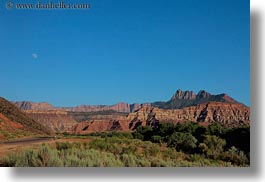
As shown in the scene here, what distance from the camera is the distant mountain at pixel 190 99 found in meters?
10.3

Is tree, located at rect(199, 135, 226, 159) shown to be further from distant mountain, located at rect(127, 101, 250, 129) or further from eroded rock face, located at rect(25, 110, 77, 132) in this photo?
eroded rock face, located at rect(25, 110, 77, 132)

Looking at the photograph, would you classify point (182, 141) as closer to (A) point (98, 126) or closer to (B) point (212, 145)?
(B) point (212, 145)

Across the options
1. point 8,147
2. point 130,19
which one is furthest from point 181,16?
point 8,147

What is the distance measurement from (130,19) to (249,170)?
3.84 m

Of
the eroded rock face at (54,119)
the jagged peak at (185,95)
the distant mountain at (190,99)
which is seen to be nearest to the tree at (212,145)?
the distant mountain at (190,99)

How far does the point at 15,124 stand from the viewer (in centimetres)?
1077

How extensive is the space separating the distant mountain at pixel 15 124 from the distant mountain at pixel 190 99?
2572 mm

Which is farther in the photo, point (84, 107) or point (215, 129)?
point (215, 129)

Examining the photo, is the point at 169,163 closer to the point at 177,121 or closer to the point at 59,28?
the point at 177,121

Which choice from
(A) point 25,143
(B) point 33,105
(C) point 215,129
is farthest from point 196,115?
(A) point 25,143

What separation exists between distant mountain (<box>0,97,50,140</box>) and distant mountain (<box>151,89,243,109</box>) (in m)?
2.57

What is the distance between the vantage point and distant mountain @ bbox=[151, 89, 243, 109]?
10.3 meters

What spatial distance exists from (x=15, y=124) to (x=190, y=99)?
3768 millimetres

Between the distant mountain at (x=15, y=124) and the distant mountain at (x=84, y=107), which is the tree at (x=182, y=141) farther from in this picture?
the distant mountain at (x=15, y=124)
